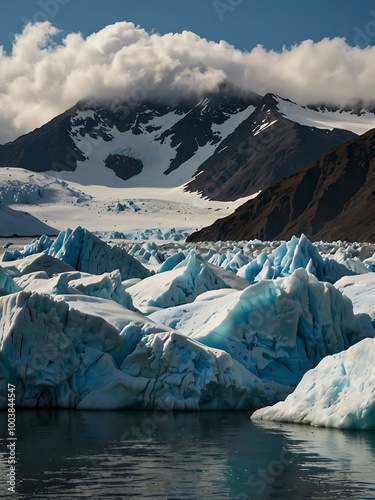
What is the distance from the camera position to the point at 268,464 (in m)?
15.2

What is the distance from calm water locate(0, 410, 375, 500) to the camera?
43.4 feet

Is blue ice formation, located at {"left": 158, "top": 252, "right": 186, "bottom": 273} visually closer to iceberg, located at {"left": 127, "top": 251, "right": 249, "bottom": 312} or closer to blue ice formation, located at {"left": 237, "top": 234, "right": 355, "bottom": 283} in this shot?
blue ice formation, located at {"left": 237, "top": 234, "right": 355, "bottom": 283}

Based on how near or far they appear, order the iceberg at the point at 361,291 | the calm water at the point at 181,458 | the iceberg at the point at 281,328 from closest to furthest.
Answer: the calm water at the point at 181,458 → the iceberg at the point at 281,328 → the iceberg at the point at 361,291

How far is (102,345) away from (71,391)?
3.99ft

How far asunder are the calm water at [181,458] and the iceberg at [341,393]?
0.28m

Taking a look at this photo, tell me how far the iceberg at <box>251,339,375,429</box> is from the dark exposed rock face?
10128 centimetres

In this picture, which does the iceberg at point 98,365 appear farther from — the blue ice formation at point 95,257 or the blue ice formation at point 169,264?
the blue ice formation at point 95,257

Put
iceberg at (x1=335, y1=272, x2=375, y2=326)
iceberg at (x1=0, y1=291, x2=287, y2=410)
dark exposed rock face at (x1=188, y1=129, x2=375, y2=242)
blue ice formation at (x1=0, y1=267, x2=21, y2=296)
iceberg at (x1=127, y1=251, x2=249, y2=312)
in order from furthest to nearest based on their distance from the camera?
1. dark exposed rock face at (x1=188, y1=129, x2=375, y2=242)
2. iceberg at (x1=127, y1=251, x2=249, y2=312)
3. iceberg at (x1=335, y1=272, x2=375, y2=326)
4. blue ice formation at (x1=0, y1=267, x2=21, y2=296)
5. iceberg at (x1=0, y1=291, x2=287, y2=410)

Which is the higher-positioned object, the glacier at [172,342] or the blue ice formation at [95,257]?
the blue ice formation at [95,257]

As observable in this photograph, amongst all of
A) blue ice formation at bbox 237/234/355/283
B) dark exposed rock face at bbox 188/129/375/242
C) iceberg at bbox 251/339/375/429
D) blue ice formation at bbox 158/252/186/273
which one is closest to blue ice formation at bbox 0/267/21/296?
iceberg at bbox 251/339/375/429

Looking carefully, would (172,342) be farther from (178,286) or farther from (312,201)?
(312,201)

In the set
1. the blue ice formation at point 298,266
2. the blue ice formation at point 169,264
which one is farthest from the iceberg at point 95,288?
the blue ice formation at point 298,266

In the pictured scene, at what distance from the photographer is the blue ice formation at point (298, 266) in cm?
4278

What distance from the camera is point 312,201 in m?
132
